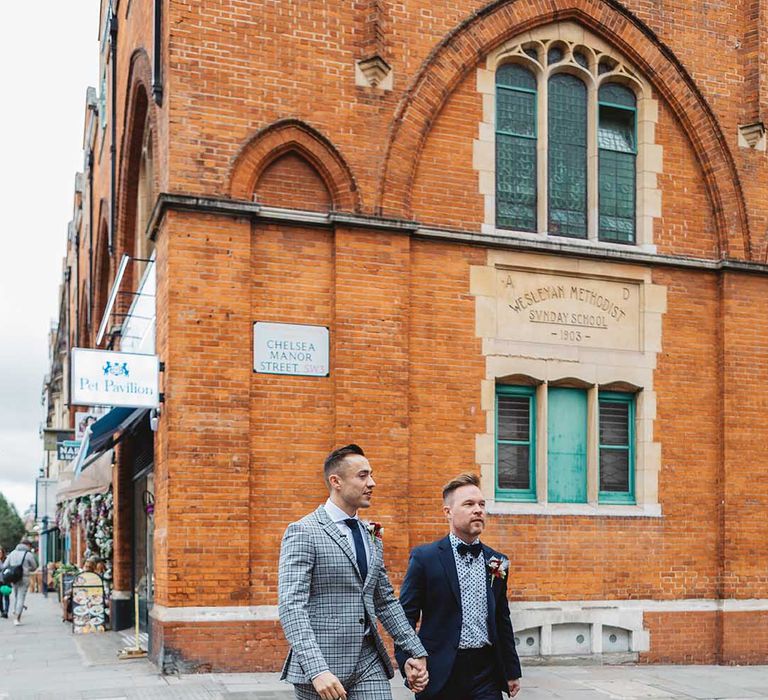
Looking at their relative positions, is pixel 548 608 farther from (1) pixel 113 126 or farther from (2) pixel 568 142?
(1) pixel 113 126

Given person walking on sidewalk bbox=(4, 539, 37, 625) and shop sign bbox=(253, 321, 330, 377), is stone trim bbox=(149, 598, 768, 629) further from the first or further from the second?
person walking on sidewalk bbox=(4, 539, 37, 625)

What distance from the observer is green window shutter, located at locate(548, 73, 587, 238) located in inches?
576

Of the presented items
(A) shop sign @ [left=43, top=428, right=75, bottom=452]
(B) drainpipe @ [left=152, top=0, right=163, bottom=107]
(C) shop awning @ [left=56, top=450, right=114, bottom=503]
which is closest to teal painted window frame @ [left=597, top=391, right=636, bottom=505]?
(B) drainpipe @ [left=152, top=0, right=163, bottom=107]

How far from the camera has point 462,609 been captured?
21.5ft

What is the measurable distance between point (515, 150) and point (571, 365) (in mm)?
2806

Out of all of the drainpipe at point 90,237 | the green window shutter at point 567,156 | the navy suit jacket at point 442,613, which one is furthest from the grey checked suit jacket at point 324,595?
the drainpipe at point 90,237

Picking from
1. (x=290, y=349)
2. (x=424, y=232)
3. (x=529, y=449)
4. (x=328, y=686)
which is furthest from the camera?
(x=529, y=449)

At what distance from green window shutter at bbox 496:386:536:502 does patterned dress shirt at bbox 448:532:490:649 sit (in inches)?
285

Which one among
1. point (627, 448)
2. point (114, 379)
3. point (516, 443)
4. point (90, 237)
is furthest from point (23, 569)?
point (627, 448)

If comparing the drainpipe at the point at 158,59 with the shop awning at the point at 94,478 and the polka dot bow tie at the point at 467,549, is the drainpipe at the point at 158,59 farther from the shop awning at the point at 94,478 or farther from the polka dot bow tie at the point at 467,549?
the polka dot bow tie at the point at 467,549

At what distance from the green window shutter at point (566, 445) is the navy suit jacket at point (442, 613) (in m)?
7.55

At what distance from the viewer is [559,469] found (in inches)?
562

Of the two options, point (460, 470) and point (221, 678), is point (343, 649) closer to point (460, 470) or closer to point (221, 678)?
point (221, 678)

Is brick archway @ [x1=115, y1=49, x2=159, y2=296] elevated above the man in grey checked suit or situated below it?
above
